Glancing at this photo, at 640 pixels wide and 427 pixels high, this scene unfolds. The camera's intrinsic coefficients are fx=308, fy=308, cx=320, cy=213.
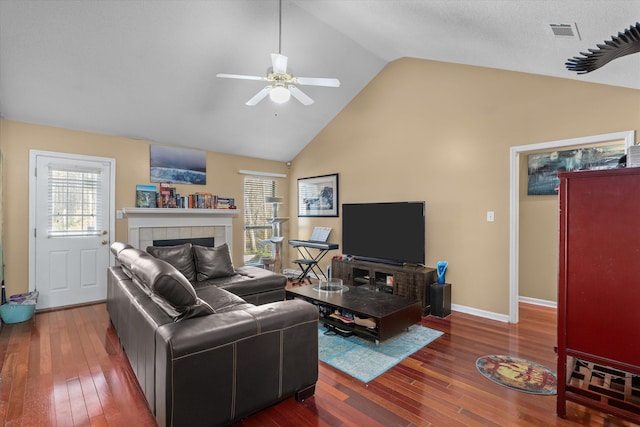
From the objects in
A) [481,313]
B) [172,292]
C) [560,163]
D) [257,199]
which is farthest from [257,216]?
[560,163]

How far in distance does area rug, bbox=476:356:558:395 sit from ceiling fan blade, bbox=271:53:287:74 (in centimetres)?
300

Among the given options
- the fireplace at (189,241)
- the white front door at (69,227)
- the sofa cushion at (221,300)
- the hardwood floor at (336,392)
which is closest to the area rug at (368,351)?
the hardwood floor at (336,392)

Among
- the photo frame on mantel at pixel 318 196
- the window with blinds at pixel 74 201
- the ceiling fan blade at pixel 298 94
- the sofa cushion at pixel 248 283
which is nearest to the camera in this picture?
the ceiling fan blade at pixel 298 94

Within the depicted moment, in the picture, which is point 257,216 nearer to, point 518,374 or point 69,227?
point 69,227

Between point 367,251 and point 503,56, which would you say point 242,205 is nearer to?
point 367,251

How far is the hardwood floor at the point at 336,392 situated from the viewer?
6.17 ft

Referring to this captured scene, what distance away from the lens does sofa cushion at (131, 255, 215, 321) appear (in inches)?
66.2

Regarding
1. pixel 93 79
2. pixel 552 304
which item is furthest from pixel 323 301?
pixel 93 79

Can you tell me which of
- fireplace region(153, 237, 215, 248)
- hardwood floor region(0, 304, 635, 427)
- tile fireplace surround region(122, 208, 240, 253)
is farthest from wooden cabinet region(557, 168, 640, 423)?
fireplace region(153, 237, 215, 248)

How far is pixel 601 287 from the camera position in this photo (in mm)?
1807

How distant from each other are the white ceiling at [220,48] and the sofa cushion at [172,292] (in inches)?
105

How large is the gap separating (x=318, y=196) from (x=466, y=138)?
283cm

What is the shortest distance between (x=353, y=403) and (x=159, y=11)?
384 centimetres

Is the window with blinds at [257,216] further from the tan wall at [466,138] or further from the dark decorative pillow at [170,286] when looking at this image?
the dark decorative pillow at [170,286]
